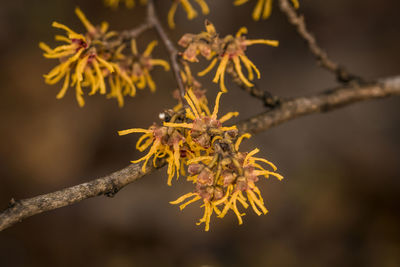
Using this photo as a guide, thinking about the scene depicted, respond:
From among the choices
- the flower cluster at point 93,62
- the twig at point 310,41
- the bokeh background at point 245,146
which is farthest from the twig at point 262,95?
the bokeh background at point 245,146

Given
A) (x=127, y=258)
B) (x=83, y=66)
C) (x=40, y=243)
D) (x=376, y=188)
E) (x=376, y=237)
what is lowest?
(x=376, y=237)

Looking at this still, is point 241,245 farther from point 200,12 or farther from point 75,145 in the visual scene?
point 200,12

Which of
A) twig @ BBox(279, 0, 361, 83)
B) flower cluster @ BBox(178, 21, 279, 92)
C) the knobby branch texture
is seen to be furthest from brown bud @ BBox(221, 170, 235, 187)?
twig @ BBox(279, 0, 361, 83)

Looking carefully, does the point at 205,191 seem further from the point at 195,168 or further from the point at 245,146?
the point at 245,146

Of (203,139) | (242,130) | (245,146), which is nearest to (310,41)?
(242,130)

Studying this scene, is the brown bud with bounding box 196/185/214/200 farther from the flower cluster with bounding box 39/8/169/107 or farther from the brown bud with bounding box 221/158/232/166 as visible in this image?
the flower cluster with bounding box 39/8/169/107

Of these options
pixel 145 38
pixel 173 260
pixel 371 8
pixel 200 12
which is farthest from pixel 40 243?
pixel 371 8
